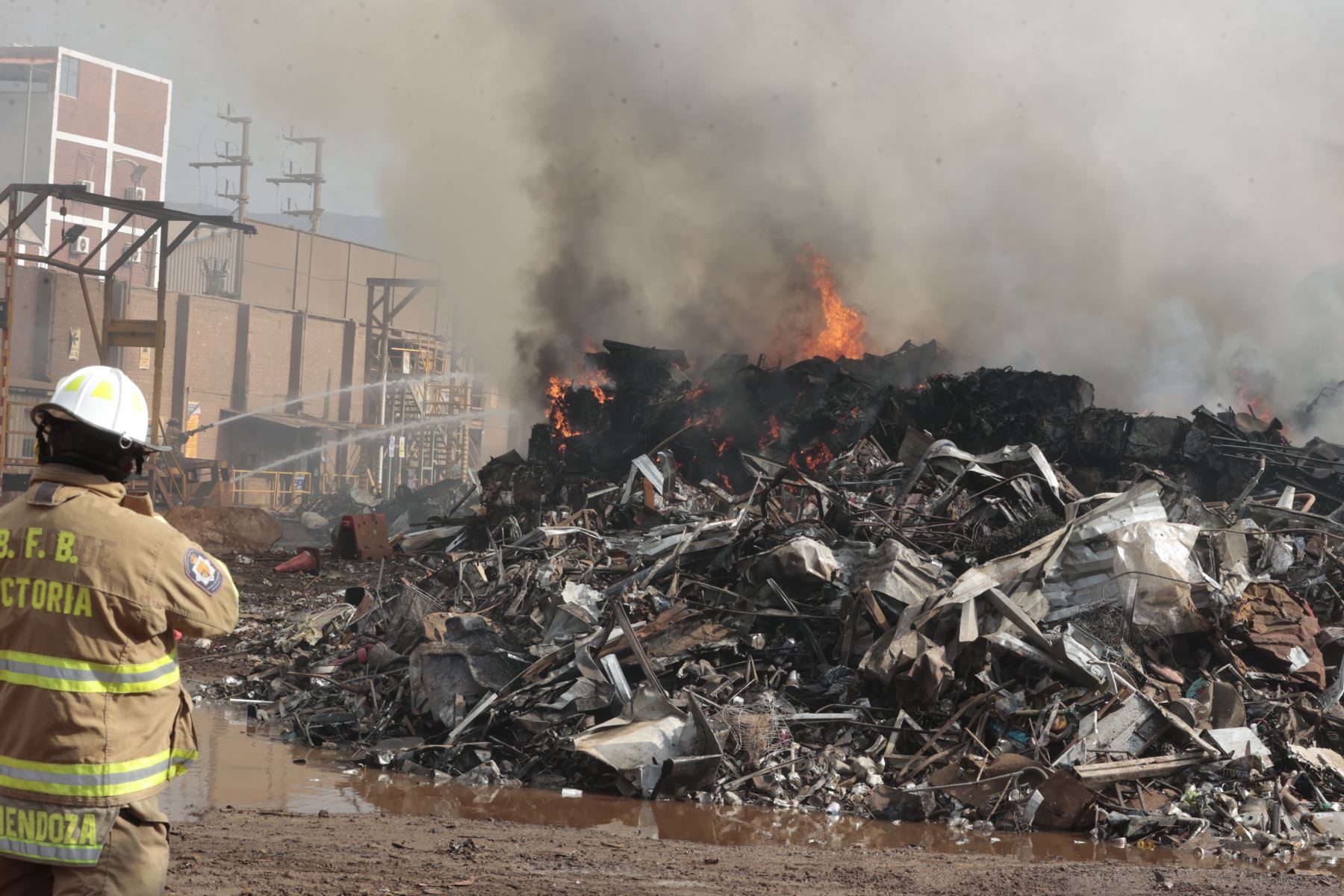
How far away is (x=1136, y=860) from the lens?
5.84 m

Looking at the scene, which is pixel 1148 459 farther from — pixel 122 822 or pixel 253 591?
pixel 122 822

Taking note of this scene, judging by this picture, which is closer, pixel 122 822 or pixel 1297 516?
pixel 122 822

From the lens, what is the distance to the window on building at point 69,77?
200ft

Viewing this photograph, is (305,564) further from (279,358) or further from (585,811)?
(279,358)

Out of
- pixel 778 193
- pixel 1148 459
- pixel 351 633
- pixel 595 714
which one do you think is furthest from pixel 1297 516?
pixel 778 193

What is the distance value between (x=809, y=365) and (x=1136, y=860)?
12.2 metres

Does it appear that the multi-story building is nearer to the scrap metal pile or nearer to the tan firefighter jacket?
the scrap metal pile

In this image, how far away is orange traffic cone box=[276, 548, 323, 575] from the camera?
597 inches

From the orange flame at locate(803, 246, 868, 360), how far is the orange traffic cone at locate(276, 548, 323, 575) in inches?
486

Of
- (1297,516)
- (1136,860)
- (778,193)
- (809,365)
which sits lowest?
(1136,860)

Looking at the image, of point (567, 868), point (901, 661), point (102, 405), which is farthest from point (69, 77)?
point (102, 405)

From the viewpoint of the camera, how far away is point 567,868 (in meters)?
5.12

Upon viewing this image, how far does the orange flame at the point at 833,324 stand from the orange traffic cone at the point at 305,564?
12.3 m

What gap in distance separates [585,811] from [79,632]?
4.50m
